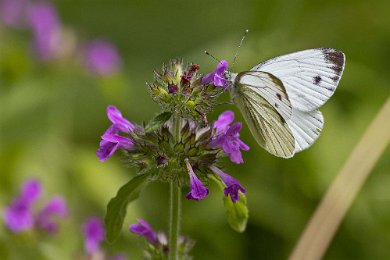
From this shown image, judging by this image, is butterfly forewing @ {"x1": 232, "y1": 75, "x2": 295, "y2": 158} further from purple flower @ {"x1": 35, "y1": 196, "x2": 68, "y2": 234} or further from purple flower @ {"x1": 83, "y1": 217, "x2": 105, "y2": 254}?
purple flower @ {"x1": 35, "y1": 196, "x2": 68, "y2": 234}

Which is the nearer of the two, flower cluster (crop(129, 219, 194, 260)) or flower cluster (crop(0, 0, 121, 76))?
flower cluster (crop(129, 219, 194, 260))

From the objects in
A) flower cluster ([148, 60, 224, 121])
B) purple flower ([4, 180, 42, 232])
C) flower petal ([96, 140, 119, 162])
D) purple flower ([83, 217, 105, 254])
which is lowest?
purple flower ([4, 180, 42, 232])

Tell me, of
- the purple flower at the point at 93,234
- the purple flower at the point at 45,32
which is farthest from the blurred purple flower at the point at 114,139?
the purple flower at the point at 45,32

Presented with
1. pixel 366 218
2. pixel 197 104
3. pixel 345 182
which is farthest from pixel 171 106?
pixel 366 218

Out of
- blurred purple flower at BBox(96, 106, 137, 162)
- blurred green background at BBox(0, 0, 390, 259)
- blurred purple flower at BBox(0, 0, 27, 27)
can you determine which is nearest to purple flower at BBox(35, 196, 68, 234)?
blurred green background at BBox(0, 0, 390, 259)

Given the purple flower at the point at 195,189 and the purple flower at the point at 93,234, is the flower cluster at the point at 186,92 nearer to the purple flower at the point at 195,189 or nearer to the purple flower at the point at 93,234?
the purple flower at the point at 195,189

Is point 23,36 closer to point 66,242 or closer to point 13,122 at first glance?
point 13,122
